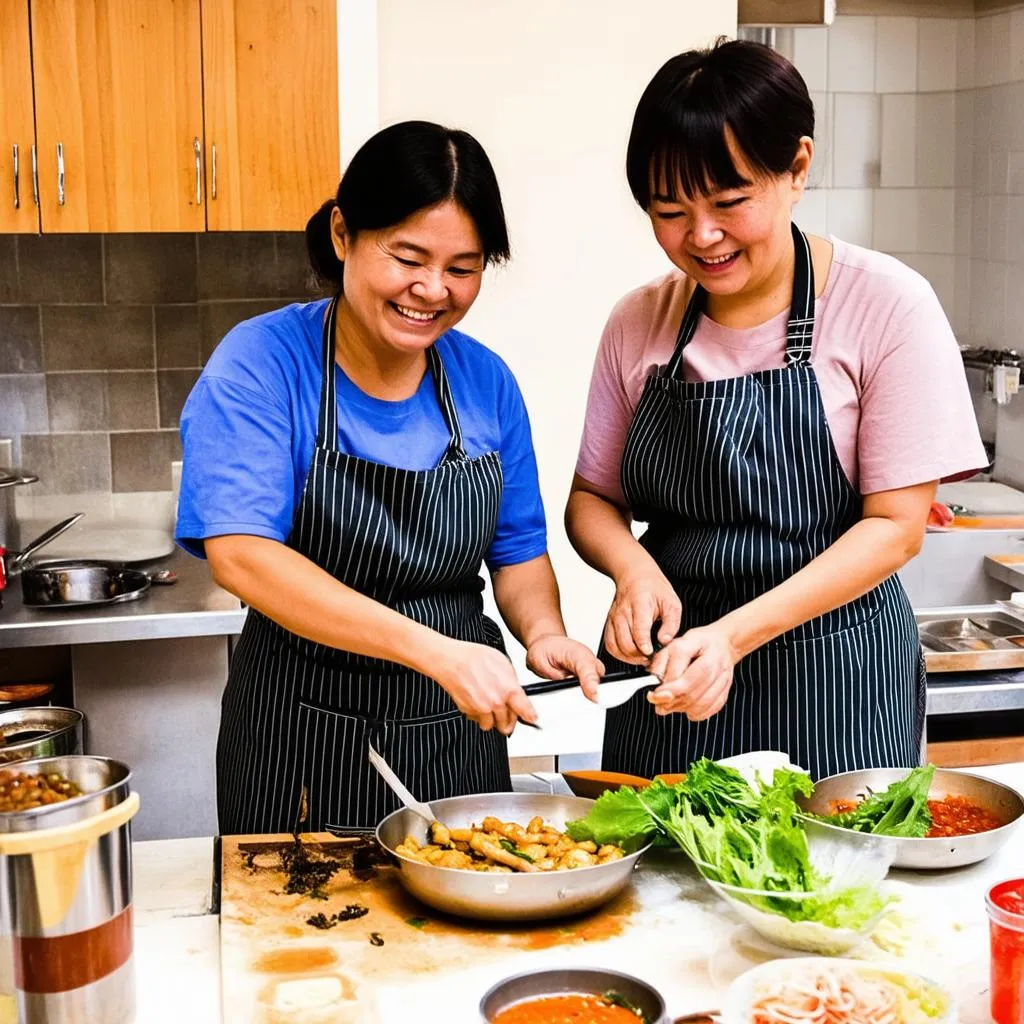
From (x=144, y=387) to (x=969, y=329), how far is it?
8.72 feet

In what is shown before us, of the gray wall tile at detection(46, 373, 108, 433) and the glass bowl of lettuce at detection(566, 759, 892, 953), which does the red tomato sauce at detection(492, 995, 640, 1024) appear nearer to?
the glass bowl of lettuce at detection(566, 759, 892, 953)

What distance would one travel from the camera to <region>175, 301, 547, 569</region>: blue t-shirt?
195cm

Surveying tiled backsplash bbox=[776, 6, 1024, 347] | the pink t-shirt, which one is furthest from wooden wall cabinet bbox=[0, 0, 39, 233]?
tiled backsplash bbox=[776, 6, 1024, 347]

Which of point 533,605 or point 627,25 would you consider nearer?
point 533,605

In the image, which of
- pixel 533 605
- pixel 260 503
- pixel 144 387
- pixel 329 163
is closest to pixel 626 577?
pixel 533 605

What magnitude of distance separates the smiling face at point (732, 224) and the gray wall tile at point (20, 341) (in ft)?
7.46

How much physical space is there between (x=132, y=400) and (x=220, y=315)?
0.35 m

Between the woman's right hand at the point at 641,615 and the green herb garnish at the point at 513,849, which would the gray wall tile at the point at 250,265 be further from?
the green herb garnish at the point at 513,849

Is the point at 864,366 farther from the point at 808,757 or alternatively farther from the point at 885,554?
the point at 808,757

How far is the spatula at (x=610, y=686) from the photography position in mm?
1829

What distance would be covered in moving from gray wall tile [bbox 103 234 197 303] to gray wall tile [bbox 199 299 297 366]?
10 centimetres

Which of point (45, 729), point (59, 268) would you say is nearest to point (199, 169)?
point (59, 268)

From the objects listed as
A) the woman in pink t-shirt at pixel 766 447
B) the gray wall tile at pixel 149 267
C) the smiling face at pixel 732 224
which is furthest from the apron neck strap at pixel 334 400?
the gray wall tile at pixel 149 267

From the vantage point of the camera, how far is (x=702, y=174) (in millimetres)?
1972
